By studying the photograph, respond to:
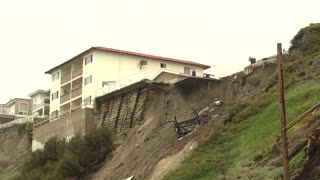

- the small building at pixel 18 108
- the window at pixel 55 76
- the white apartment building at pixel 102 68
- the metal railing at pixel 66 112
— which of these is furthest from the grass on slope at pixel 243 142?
the small building at pixel 18 108

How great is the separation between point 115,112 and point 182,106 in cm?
668

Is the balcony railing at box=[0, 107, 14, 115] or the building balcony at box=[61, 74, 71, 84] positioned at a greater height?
the building balcony at box=[61, 74, 71, 84]

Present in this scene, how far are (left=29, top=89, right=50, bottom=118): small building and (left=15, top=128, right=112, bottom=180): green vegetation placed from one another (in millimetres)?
36981

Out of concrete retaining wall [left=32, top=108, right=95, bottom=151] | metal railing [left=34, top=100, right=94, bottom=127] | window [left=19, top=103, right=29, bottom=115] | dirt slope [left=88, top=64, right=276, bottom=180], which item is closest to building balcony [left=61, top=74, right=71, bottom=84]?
metal railing [left=34, top=100, right=94, bottom=127]

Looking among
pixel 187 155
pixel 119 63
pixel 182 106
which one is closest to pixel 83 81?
pixel 119 63

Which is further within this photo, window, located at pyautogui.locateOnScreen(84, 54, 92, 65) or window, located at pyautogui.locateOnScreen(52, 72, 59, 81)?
window, located at pyautogui.locateOnScreen(52, 72, 59, 81)

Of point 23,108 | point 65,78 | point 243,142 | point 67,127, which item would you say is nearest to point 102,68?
point 65,78

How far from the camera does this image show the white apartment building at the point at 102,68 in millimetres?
65000

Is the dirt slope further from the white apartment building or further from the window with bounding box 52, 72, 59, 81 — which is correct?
the window with bounding box 52, 72, 59, 81

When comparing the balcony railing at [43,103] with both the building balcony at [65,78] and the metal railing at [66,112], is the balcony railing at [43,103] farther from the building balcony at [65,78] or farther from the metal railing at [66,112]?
the metal railing at [66,112]

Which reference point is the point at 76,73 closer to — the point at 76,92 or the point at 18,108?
the point at 76,92

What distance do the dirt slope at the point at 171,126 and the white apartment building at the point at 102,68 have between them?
44.4 feet

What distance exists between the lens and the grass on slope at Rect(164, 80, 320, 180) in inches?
1192

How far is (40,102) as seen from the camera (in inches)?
3706
